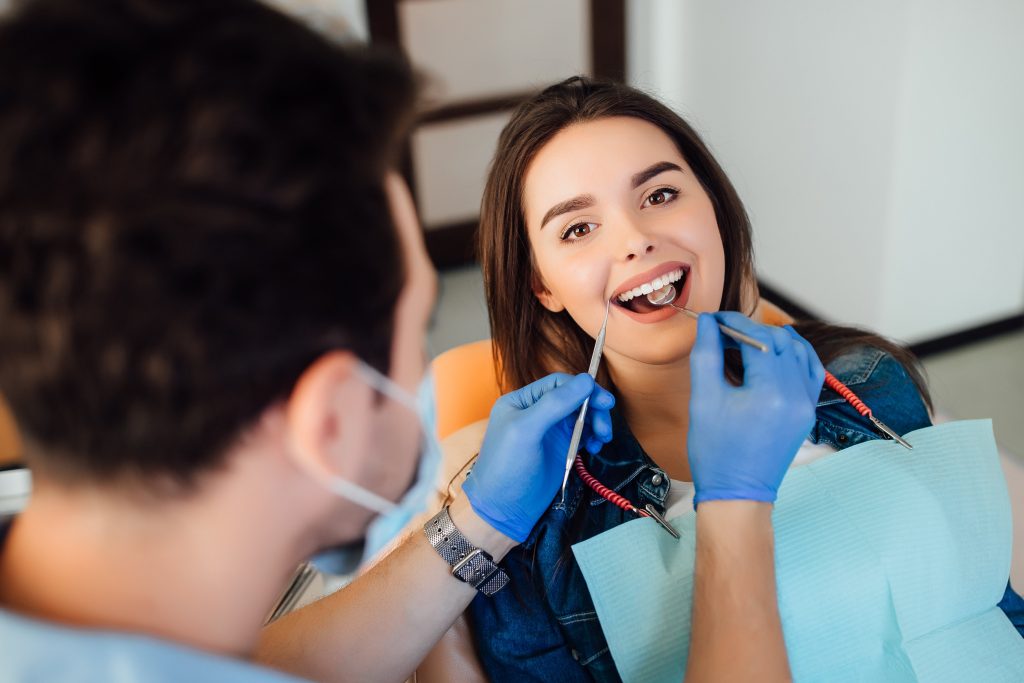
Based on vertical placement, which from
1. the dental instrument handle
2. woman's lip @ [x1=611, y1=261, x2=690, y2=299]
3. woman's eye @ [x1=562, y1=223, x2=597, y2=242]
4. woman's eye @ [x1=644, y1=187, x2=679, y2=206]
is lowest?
woman's lip @ [x1=611, y1=261, x2=690, y2=299]

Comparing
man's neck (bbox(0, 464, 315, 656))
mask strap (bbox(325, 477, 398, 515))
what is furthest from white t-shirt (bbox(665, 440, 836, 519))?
man's neck (bbox(0, 464, 315, 656))

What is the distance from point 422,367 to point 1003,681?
89 cm

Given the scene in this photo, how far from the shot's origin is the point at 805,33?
283cm

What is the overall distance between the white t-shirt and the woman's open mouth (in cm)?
25

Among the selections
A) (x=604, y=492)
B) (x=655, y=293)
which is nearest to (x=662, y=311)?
(x=655, y=293)

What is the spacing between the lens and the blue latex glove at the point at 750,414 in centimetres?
102

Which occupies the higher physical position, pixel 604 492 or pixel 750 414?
pixel 750 414

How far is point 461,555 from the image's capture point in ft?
3.81

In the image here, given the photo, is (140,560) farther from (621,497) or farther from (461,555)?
(621,497)

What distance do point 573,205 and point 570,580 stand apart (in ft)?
1.82

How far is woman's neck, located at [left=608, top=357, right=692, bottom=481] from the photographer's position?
142 cm

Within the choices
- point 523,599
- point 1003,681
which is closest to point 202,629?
point 523,599

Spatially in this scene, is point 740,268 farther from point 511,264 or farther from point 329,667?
point 329,667

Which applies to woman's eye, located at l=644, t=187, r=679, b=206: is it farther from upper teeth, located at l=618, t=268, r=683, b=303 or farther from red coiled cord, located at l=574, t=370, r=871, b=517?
red coiled cord, located at l=574, t=370, r=871, b=517
